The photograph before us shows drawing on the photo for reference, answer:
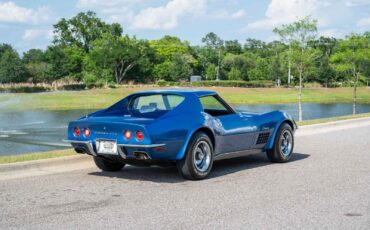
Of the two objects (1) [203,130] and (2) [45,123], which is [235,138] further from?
(2) [45,123]

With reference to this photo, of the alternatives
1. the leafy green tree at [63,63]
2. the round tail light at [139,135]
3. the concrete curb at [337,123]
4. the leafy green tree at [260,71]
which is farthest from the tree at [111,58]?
the round tail light at [139,135]

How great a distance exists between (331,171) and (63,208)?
182 inches

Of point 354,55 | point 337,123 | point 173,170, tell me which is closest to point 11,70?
point 354,55

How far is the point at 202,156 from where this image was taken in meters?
8.85

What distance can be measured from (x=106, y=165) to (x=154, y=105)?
1.28 meters

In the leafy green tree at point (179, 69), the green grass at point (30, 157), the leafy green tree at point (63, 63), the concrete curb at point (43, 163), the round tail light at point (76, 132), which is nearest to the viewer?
the round tail light at point (76, 132)

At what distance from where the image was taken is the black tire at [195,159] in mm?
8516

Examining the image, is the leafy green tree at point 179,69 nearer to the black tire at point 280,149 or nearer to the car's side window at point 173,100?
the black tire at point 280,149

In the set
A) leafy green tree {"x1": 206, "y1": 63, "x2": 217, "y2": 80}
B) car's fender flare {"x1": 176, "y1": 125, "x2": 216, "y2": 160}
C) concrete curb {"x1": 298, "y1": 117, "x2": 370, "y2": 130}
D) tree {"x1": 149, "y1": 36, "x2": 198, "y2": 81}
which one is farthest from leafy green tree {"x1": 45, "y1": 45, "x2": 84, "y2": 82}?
car's fender flare {"x1": 176, "y1": 125, "x2": 216, "y2": 160}

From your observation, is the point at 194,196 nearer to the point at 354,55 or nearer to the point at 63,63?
the point at 354,55

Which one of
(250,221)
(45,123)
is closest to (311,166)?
(250,221)

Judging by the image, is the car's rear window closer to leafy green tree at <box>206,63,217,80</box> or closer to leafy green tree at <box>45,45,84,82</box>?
leafy green tree at <box>45,45,84,82</box>

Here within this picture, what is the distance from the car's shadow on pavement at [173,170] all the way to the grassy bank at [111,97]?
35.2 meters

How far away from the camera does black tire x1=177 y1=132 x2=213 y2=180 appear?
335 inches
